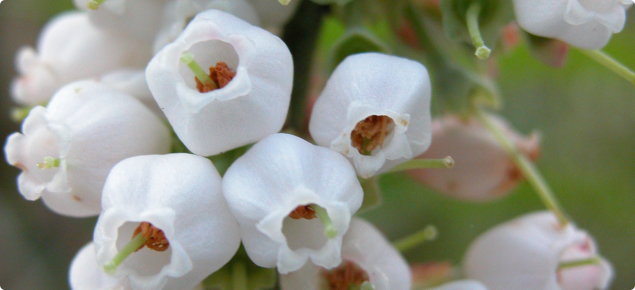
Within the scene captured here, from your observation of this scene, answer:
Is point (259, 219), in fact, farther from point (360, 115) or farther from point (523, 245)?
point (523, 245)

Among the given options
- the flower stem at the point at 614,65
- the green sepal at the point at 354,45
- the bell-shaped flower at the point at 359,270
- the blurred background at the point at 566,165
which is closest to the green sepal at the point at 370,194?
the bell-shaped flower at the point at 359,270

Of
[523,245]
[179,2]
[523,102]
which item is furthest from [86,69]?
[523,102]

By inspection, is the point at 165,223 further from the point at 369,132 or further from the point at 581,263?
the point at 581,263

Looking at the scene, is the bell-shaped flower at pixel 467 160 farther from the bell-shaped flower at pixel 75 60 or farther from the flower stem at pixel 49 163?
the flower stem at pixel 49 163

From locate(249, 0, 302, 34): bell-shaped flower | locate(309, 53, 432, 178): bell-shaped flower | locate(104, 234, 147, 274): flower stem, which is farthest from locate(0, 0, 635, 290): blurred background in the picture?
locate(104, 234, 147, 274): flower stem

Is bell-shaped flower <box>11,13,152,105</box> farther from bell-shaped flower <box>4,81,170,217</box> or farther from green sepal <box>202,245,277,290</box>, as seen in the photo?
green sepal <box>202,245,277,290</box>

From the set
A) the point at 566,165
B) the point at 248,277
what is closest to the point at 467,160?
the point at 248,277
